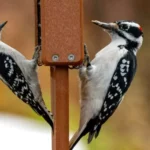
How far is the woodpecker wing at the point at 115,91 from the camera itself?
1895mm

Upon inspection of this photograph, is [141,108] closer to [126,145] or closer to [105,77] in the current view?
[126,145]

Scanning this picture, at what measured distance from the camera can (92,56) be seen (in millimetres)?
3053

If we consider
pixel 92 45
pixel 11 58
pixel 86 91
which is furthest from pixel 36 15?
pixel 92 45

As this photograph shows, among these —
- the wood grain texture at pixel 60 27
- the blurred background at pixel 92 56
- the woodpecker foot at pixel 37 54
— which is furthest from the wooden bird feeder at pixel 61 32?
the blurred background at pixel 92 56

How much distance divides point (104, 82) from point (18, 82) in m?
0.25

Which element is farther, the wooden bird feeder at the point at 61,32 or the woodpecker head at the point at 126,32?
the woodpecker head at the point at 126,32

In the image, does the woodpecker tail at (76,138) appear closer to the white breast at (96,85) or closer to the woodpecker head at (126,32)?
the white breast at (96,85)

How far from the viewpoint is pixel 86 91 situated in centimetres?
190

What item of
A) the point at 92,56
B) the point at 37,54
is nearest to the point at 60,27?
the point at 37,54

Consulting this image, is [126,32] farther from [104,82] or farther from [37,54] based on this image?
[37,54]

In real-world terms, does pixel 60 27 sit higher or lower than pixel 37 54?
higher

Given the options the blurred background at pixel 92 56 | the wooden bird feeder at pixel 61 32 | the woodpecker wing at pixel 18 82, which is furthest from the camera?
the blurred background at pixel 92 56

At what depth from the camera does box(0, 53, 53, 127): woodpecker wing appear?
1.85 meters

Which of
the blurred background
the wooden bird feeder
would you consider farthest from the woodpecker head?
the blurred background
